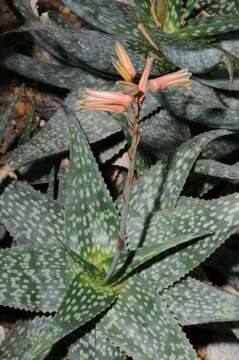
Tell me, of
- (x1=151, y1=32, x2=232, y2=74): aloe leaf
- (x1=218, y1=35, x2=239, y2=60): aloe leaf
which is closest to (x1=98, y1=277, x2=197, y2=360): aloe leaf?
(x1=151, y1=32, x2=232, y2=74): aloe leaf

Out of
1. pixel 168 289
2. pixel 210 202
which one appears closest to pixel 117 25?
pixel 210 202

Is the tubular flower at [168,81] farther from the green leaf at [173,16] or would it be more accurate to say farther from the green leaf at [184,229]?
the green leaf at [173,16]

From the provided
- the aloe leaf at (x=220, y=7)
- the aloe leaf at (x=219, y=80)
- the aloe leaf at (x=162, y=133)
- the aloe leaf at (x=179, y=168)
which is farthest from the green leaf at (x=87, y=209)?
the aloe leaf at (x=220, y=7)

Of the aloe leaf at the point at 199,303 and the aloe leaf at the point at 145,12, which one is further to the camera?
the aloe leaf at the point at 145,12

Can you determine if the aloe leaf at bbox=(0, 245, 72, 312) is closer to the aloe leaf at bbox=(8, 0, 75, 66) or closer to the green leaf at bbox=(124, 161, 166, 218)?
the green leaf at bbox=(124, 161, 166, 218)

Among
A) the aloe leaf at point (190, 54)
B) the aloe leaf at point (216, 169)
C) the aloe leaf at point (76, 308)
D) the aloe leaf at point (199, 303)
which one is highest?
the aloe leaf at point (190, 54)

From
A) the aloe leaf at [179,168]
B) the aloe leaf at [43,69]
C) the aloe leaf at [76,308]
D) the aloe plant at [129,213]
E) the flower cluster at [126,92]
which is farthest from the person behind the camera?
the aloe leaf at [43,69]

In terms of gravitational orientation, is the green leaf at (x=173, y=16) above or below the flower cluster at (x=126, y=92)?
above
